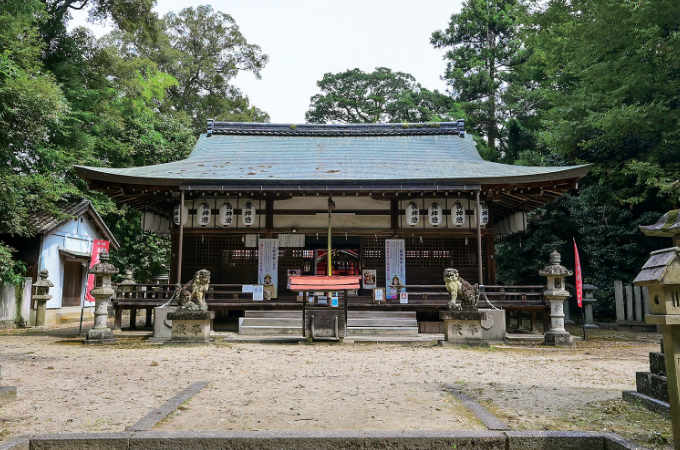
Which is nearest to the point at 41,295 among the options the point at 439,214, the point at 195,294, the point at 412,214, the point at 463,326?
the point at 195,294

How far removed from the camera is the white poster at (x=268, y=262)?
1520 centimetres

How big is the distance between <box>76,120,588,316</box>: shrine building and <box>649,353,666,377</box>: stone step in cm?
861

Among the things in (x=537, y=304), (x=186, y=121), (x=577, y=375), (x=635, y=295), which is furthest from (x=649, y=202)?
(x=186, y=121)

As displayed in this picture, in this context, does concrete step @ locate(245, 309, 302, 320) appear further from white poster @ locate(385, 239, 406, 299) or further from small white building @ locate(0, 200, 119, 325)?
small white building @ locate(0, 200, 119, 325)

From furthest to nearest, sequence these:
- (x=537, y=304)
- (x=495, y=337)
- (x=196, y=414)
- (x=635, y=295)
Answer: (x=635, y=295)
(x=537, y=304)
(x=495, y=337)
(x=196, y=414)

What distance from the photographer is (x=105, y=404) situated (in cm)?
524

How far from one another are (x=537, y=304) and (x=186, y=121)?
21722 millimetres

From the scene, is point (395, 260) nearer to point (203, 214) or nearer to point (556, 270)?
point (556, 270)

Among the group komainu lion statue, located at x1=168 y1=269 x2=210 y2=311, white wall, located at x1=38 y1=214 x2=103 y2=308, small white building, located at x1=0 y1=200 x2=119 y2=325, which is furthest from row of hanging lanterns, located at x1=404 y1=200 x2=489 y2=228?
white wall, located at x1=38 y1=214 x2=103 y2=308

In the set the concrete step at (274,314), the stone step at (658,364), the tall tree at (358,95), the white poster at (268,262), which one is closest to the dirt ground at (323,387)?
the stone step at (658,364)

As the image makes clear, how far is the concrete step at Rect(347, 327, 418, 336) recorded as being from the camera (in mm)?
12812

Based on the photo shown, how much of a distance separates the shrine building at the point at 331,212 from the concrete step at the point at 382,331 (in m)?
2.44

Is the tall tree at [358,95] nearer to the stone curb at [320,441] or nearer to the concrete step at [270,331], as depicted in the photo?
the concrete step at [270,331]

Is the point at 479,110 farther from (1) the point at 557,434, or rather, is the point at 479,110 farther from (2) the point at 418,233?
(1) the point at 557,434
